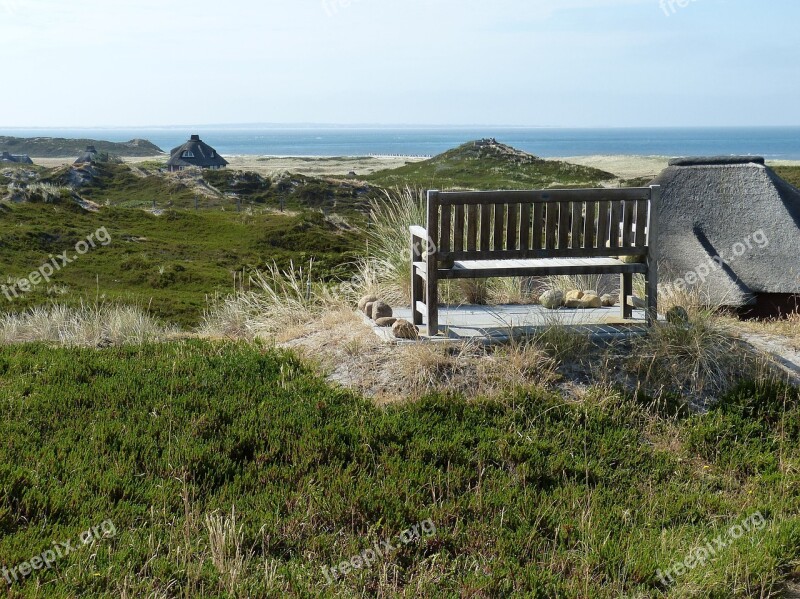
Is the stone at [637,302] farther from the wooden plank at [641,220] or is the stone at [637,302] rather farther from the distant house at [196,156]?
the distant house at [196,156]

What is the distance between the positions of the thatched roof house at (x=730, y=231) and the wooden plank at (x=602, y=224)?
139 inches

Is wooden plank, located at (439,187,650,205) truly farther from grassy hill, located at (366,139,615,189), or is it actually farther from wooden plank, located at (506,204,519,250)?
grassy hill, located at (366,139,615,189)

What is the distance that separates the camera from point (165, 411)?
19.8ft

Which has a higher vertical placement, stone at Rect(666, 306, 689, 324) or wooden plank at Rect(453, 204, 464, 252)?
Answer: wooden plank at Rect(453, 204, 464, 252)

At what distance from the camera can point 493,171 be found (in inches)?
2223

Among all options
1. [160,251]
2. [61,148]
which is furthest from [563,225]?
[61,148]

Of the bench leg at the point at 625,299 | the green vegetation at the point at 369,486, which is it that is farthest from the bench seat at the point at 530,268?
the green vegetation at the point at 369,486

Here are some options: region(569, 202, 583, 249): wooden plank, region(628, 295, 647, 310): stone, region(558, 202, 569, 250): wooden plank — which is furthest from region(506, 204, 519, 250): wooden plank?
region(628, 295, 647, 310): stone

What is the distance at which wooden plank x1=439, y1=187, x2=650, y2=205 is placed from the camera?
286 inches

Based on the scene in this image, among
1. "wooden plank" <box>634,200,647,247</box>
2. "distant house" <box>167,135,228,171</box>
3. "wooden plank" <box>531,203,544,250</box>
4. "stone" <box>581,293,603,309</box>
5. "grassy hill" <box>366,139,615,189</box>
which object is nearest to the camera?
"wooden plank" <box>531,203,544,250</box>

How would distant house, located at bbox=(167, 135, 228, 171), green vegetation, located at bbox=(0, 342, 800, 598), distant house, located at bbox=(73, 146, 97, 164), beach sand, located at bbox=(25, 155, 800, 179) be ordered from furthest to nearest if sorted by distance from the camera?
distant house, located at bbox=(167, 135, 228, 171) → distant house, located at bbox=(73, 146, 97, 164) → beach sand, located at bbox=(25, 155, 800, 179) → green vegetation, located at bbox=(0, 342, 800, 598)

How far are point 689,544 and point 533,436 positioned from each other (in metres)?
1.52

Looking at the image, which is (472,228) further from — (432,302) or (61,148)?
(61,148)

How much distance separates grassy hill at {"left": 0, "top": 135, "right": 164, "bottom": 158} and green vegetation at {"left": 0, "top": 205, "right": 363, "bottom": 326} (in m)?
119
